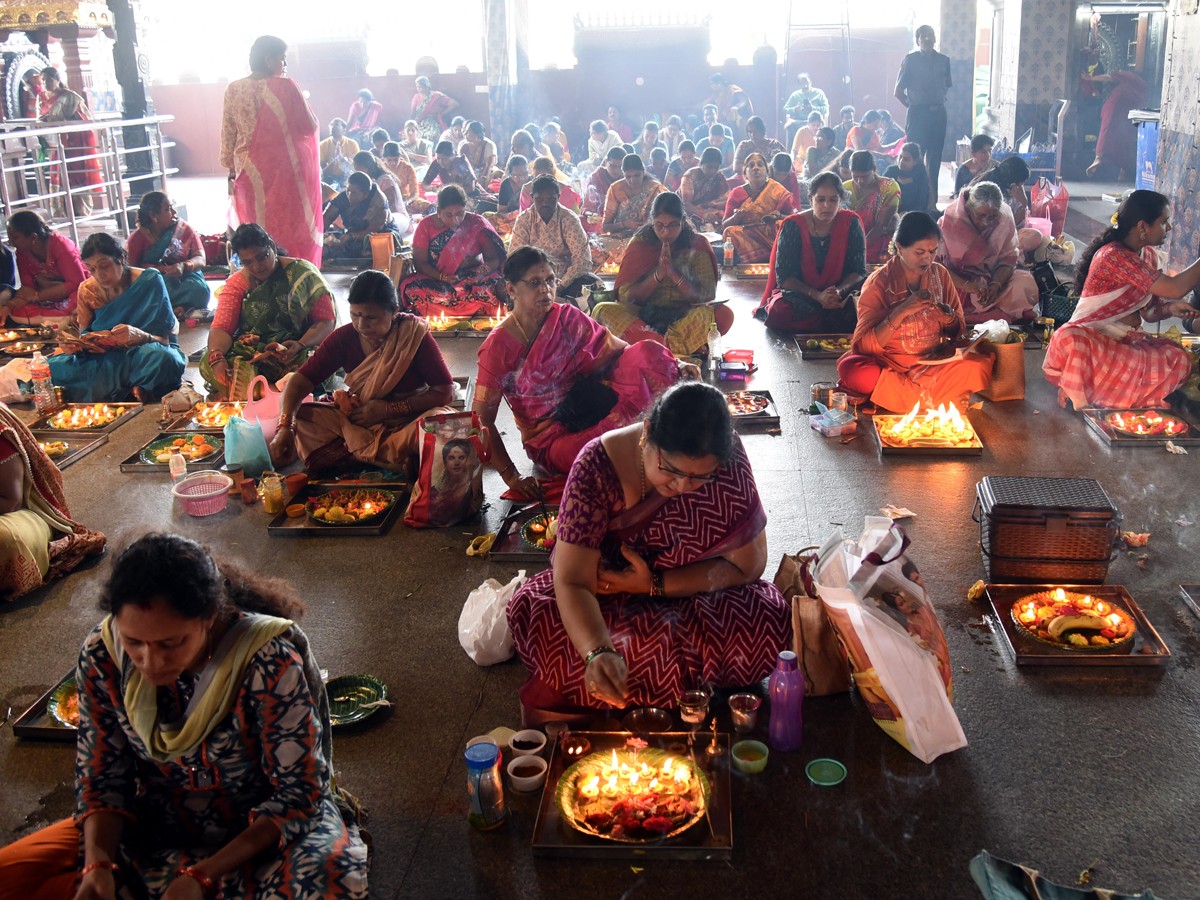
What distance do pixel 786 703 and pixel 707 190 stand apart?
10.7 m

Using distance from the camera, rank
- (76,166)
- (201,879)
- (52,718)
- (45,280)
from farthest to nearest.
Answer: (76,166)
(45,280)
(52,718)
(201,879)

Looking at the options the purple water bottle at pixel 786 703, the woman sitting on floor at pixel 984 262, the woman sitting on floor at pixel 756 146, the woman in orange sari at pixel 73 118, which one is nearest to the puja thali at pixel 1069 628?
the purple water bottle at pixel 786 703

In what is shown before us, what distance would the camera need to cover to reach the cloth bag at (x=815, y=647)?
136 inches

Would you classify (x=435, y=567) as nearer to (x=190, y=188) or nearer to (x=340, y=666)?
(x=340, y=666)

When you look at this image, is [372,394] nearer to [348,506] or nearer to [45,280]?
[348,506]

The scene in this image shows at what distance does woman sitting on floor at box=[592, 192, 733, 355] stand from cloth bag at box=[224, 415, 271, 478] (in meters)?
2.79

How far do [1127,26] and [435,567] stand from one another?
749 inches

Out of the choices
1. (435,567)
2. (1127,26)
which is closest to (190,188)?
(1127,26)

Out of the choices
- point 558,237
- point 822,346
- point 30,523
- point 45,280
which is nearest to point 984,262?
point 822,346

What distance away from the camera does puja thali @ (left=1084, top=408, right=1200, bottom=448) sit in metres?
5.75

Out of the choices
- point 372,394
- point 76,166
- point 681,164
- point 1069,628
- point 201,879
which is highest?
point 76,166

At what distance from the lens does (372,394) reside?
18.1 ft

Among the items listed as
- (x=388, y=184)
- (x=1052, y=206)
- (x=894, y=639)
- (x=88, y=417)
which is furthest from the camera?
(x=388, y=184)

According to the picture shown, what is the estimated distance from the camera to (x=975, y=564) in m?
4.53
